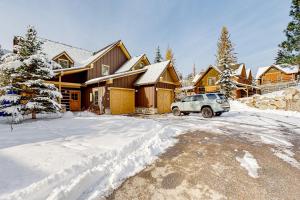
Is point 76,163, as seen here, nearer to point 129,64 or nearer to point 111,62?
point 111,62

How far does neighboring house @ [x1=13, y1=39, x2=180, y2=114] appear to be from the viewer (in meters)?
16.6

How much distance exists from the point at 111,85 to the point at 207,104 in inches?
350

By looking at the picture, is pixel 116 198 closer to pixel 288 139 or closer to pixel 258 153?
pixel 258 153

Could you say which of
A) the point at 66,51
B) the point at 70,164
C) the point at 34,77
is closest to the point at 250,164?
the point at 70,164

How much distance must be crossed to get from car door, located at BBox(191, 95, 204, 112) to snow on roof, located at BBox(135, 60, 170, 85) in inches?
189

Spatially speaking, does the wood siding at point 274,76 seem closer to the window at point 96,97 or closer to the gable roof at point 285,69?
the gable roof at point 285,69

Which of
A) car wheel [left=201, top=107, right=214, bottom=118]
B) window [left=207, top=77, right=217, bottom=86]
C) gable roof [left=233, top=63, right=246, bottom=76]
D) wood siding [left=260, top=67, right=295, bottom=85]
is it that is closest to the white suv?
car wheel [left=201, top=107, right=214, bottom=118]

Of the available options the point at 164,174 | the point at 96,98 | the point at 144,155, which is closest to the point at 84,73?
the point at 96,98

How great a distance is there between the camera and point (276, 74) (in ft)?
138

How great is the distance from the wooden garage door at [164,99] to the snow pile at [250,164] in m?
13.5

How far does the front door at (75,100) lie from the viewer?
18298 mm

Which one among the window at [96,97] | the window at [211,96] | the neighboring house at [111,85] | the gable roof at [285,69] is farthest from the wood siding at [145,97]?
the gable roof at [285,69]

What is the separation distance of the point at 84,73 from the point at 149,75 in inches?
274

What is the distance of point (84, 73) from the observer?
60.5 ft
